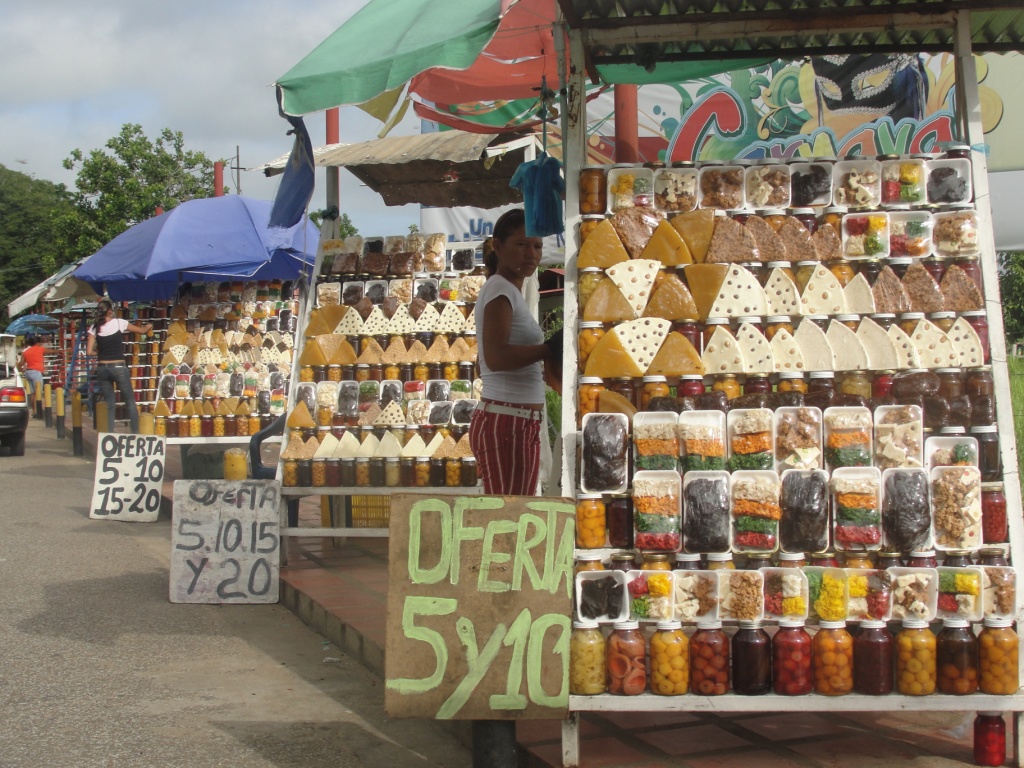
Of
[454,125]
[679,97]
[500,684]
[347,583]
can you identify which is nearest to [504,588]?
[500,684]

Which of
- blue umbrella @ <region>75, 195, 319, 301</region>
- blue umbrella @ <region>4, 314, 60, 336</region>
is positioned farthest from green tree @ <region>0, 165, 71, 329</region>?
blue umbrella @ <region>75, 195, 319, 301</region>

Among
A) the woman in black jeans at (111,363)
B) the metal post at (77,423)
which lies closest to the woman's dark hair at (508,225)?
the woman in black jeans at (111,363)

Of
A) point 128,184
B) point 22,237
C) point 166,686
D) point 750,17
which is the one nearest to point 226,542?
point 166,686

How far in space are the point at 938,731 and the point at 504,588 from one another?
1.68 meters

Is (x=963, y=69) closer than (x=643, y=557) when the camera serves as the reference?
No

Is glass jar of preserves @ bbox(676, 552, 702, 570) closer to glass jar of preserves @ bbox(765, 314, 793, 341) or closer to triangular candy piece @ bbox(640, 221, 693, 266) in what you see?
glass jar of preserves @ bbox(765, 314, 793, 341)

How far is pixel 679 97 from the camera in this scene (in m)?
9.27

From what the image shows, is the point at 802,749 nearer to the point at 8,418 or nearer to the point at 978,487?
the point at 978,487

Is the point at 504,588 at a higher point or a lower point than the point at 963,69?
lower

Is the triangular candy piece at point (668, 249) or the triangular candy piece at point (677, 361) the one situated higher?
the triangular candy piece at point (668, 249)

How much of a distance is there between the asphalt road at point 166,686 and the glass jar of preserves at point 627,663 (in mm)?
929

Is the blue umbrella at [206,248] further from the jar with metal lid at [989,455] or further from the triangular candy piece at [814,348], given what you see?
the jar with metal lid at [989,455]

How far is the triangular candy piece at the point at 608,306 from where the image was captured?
3580 mm

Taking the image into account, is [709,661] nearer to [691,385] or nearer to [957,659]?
[957,659]
